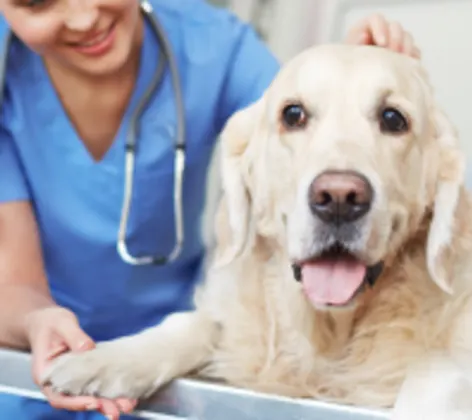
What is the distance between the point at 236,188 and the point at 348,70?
0.20 m

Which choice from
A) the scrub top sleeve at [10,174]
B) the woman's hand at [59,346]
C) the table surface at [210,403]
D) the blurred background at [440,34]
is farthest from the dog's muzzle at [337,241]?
the blurred background at [440,34]

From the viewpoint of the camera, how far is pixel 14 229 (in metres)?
1.12

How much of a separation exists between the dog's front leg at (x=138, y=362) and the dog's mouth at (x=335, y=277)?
176 mm

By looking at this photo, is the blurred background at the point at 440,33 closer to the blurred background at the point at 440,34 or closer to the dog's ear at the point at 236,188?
the blurred background at the point at 440,34

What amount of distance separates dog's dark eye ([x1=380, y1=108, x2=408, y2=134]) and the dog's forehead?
0.02 meters

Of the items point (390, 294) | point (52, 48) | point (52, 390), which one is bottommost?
point (52, 390)

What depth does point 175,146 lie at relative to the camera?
1.15m

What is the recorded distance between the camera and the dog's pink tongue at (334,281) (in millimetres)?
819

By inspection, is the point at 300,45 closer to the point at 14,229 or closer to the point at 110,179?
the point at 110,179

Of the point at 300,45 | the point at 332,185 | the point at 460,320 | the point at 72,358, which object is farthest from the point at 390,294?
the point at 300,45

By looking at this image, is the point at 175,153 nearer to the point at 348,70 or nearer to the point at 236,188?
the point at 236,188

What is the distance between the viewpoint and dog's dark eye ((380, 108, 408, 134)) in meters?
0.88

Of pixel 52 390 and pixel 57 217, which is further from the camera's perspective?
pixel 57 217

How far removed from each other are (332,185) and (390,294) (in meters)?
0.20
